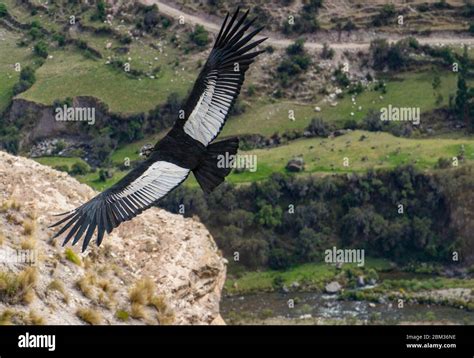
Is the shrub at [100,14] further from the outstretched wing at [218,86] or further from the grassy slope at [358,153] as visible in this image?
the outstretched wing at [218,86]

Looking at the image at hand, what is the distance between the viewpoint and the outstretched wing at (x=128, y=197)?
2119cm

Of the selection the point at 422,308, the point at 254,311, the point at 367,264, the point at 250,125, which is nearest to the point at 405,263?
the point at 367,264

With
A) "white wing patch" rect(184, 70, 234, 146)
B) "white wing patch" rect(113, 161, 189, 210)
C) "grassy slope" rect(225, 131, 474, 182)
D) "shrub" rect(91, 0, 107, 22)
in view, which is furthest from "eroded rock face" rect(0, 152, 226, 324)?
"shrub" rect(91, 0, 107, 22)

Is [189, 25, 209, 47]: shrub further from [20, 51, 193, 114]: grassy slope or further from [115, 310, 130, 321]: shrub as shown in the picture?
[115, 310, 130, 321]: shrub

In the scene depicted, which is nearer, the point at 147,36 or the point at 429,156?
the point at 429,156

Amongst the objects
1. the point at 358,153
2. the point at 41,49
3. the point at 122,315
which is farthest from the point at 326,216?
the point at 122,315

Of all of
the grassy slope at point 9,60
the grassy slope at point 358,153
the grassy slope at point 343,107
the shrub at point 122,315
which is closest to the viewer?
the shrub at point 122,315

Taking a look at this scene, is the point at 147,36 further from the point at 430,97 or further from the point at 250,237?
the point at 250,237

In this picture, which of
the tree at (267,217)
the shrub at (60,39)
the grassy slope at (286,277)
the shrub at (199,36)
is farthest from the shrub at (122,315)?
the shrub at (60,39)

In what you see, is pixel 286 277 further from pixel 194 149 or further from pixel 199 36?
pixel 194 149

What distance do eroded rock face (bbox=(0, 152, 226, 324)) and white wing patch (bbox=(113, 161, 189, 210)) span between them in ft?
11.9

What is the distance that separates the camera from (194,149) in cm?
2244

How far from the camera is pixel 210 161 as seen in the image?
2247 centimetres
